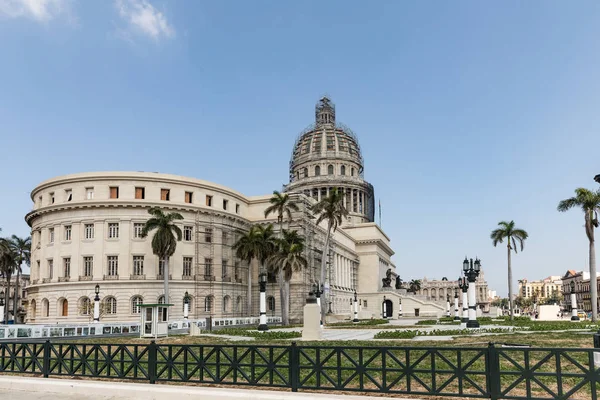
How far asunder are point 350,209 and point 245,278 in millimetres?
52475

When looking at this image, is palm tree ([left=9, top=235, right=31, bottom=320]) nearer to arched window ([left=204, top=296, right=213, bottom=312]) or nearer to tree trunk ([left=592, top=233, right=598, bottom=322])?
arched window ([left=204, top=296, right=213, bottom=312])

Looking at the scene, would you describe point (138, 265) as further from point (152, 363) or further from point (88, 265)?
point (152, 363)

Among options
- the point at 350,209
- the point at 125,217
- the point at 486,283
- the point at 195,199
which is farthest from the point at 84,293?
the point at 486,283

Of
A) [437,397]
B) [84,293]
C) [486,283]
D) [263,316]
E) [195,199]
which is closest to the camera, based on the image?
[437,397]

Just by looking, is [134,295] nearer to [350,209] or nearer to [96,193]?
[96,193]

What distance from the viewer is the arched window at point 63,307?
185ft

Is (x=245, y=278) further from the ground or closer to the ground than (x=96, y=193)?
closer to the ground

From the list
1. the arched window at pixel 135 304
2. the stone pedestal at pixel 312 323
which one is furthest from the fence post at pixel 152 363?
the arched window at pixel 135 304

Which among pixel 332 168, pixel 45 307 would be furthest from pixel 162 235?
pixel 332 168

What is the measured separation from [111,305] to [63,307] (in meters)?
5.59

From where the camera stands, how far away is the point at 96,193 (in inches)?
2298

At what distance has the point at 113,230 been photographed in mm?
58062

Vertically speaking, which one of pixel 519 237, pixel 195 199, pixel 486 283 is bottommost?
pixel 486 283

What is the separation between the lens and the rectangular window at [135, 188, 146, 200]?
2359 inches
